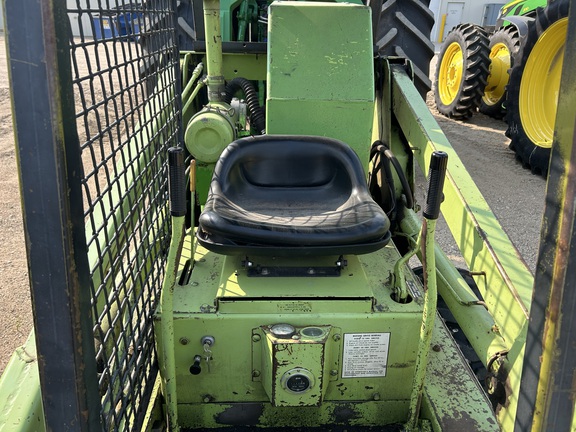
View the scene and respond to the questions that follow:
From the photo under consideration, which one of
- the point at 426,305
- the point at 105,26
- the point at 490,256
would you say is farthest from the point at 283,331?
the point at 105,26

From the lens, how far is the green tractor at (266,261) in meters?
0.92

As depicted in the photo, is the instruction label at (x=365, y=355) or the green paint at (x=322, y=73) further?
the green paint at (x=322, y=73)

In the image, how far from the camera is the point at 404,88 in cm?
280

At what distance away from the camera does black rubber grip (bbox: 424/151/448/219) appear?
1.49 m

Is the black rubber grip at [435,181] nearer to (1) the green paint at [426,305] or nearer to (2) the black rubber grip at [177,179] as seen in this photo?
(1) the green paint at [426,305]

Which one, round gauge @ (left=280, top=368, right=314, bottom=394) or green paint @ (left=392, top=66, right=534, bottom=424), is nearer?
green paint @ (left=392, top=66, right=534, bottom=424)

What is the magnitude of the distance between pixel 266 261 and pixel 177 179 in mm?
553

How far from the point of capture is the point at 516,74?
5.32 meters

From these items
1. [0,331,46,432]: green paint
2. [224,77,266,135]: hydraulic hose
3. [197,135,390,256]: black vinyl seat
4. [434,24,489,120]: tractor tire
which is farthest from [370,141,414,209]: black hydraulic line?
[434,24,489,120]: tractor tire

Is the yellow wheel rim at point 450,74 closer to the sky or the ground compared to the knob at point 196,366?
closer to the sky

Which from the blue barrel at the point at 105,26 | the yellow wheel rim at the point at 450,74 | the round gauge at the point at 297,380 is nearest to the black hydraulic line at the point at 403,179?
the round gauge at the point at 297,380

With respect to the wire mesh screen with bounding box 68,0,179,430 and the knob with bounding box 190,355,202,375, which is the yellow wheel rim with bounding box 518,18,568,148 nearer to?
the wire mesh screen with bounding box 68,0,179,430

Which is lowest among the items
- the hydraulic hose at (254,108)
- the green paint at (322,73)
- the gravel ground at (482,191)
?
the gravel ground at (482,191)

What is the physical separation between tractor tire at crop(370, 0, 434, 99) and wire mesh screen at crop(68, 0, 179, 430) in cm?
204
